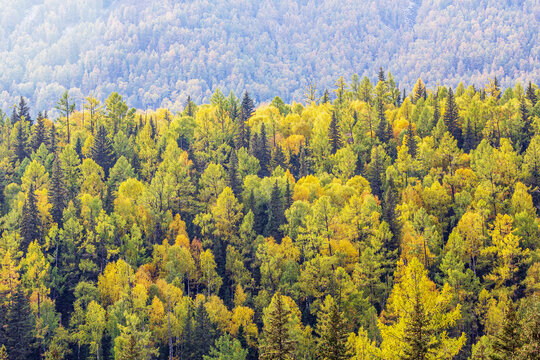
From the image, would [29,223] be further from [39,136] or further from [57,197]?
[39,136]

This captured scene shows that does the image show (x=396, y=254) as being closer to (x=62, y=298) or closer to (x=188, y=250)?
(x=188, y=250)

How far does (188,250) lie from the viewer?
93.7 m

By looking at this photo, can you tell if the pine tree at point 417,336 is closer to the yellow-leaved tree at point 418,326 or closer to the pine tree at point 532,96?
the yellow-leaved tree at point 418,326

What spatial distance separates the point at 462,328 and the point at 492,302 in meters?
5.49

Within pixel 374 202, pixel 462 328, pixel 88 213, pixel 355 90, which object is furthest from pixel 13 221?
pixel 355 90

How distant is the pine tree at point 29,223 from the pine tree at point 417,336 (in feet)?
227

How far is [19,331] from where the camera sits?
77.2 meters

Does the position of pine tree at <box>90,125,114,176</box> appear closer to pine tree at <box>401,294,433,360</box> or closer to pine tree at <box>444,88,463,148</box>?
pine tree at <box>444,88,463,148</box>

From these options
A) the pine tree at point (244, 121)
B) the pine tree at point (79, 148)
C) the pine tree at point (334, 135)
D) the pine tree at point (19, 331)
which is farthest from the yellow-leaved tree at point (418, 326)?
the pine tree at point (79, 148)

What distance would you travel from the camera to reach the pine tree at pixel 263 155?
121 m

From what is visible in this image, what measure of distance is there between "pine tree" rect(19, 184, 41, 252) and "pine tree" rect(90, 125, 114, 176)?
23197mm

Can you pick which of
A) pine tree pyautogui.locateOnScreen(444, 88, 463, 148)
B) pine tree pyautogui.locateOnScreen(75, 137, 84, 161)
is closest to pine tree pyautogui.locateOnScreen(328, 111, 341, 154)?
pine tree pyautogui.locateOnScreen(444, 88, 463, 148)

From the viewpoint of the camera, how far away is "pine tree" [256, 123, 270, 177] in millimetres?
120900

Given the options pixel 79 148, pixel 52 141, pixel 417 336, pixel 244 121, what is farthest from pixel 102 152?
pixel 417 336
